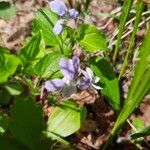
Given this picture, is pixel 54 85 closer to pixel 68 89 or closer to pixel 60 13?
pixel 68 89

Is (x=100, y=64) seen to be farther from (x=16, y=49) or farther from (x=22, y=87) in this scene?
(x=16, y=49)

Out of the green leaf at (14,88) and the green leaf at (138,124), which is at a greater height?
the green leaf at (14,88)

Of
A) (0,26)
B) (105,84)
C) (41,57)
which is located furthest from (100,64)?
(0,26)

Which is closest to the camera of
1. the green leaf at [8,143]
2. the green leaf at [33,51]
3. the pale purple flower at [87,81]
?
the green leaf at [8,143]

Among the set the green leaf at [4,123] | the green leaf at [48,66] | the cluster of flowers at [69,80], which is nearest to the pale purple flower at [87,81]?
the cluster of flowers at [69,80]

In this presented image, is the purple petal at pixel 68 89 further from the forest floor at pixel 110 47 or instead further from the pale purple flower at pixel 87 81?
the forest floor at pixel 110 47

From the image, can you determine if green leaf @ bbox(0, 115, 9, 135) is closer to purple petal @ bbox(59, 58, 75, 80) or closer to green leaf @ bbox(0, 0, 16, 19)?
purple petal @ bbox(59, 58, 75, 80)
